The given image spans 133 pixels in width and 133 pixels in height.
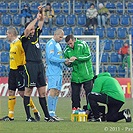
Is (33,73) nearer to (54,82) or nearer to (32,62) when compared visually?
(32,62)

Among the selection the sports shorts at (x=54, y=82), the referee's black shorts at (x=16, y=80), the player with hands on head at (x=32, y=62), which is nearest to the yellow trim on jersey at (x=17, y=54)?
the referee's black shorts at (x=16, y=80)

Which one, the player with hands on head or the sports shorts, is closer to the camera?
the player with hands on head

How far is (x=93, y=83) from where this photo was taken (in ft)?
47.5

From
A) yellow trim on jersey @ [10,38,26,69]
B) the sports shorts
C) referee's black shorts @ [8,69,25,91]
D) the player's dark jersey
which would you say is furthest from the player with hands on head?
the sports shorts

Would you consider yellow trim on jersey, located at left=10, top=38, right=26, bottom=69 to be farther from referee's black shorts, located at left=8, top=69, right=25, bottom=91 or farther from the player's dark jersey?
the player's dark jersey

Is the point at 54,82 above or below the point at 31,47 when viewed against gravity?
below

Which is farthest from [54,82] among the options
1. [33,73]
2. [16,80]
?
[33,73]

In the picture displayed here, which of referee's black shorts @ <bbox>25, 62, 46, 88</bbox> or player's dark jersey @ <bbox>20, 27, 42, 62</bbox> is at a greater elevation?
player's dark jersey @ <bbox>20, 27, 42, 62</bbox>

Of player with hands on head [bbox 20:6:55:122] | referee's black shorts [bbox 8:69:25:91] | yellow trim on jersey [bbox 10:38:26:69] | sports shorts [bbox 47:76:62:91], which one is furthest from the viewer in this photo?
sports shorts [bbox 47:76:62:91]

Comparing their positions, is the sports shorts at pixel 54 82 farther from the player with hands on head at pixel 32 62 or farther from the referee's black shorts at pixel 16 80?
the player with hands on head at pixel 32 62

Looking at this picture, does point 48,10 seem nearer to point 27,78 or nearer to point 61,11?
point 61,11

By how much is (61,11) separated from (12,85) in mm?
19892

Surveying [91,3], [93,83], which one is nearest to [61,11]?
[91,3]

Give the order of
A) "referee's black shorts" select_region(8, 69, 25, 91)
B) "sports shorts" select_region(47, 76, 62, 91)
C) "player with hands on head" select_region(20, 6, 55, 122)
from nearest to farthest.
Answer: "player with hands on head" select_region(20, 6, 55, 122), "referee's black shorts" select_region(8, 69, 25, 91), "sports shorts" select_region(47, 76, 62, 91)
